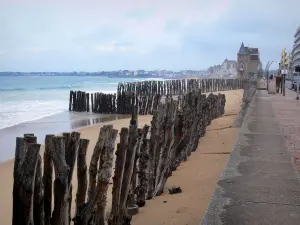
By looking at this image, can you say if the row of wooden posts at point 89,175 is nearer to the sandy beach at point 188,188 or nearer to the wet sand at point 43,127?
the sandy beach at point 188,188

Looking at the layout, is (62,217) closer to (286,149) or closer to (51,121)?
(286,149)

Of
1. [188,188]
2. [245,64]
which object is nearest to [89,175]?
[188,188]

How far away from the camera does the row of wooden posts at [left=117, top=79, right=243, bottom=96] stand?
33.0 metres

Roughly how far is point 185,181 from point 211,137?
13.8 ft

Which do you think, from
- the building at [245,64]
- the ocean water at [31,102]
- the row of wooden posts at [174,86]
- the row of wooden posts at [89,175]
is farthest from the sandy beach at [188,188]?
the building at [245,64]

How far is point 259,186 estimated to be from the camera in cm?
437

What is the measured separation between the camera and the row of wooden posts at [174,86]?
108 feet

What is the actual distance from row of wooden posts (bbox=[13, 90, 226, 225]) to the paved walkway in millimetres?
878

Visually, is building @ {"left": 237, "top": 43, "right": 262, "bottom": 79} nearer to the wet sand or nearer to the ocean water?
the ocean water

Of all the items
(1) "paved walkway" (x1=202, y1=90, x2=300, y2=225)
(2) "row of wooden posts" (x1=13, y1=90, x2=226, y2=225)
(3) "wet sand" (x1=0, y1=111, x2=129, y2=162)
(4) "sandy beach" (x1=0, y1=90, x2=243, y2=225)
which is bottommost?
(3) "wet sand" (x1=0, y1=111, x2=129, y2=162)

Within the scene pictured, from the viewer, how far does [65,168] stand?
3.05 meters

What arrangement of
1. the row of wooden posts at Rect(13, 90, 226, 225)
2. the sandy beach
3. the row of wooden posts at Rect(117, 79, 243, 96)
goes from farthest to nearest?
the row of wooden posts at Rect(117, 79, 243, 96), the sandy beach, the row of wooden posts at Rect(13, 90, 226, 225)

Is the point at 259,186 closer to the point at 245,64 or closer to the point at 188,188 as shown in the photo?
the point at 188,188

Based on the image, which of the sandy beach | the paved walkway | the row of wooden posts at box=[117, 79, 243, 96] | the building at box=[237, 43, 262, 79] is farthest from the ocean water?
the building at box=[237, 43, 262, 79]
